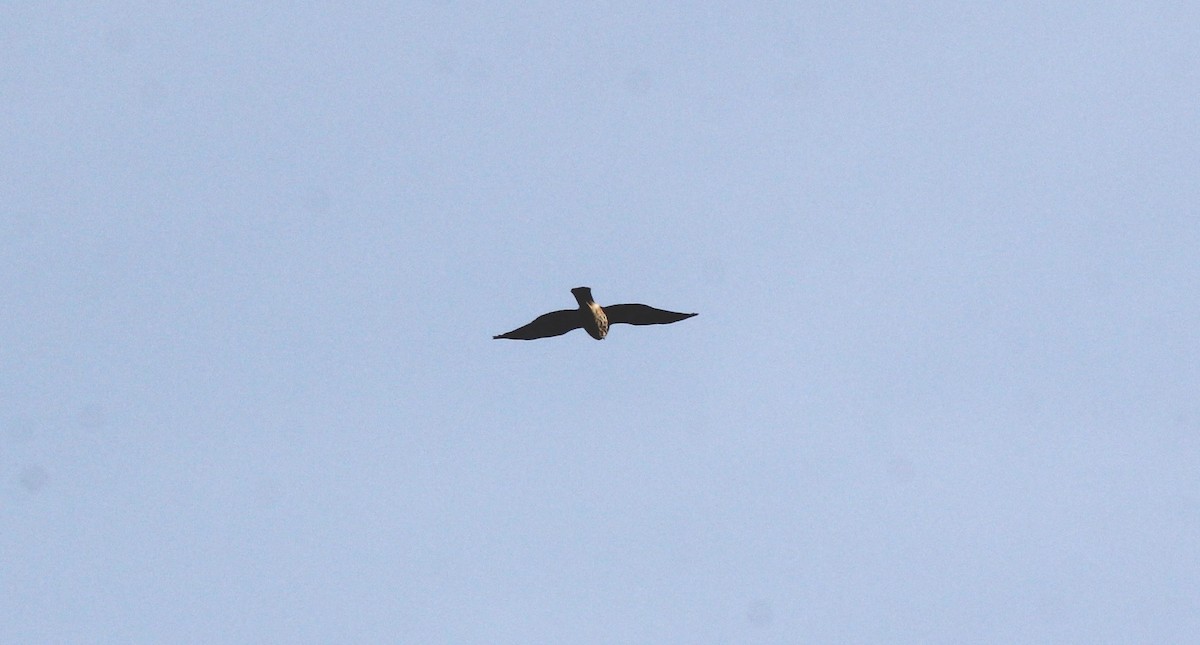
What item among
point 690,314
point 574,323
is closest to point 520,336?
point 574,323

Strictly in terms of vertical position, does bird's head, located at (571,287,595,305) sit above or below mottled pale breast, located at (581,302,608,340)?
above

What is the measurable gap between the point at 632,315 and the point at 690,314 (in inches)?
62.4

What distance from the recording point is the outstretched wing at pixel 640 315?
43344 millimetres

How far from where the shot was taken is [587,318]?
141ft

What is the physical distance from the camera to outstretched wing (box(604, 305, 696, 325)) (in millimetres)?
43344

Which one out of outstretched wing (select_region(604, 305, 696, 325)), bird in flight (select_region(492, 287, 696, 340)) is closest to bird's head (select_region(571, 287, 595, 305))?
bird in flight (select_region(492, 287, 696, 340))

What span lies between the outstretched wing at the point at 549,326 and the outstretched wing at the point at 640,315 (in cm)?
91

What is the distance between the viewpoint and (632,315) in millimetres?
43781

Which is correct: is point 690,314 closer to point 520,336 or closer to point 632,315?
point 632,315

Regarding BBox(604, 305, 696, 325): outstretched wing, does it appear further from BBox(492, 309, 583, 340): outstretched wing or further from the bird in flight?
BBox(492, 309, 583, 340): outstretched wing

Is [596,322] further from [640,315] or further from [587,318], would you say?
[640,315]

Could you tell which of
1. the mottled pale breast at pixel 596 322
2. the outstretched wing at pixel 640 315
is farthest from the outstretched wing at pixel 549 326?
the outstretched wing at pixel 640 315

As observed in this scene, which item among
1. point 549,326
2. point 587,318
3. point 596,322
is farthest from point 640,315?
point 549,326

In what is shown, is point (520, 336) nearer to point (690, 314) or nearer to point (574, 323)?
point (574, 323)
